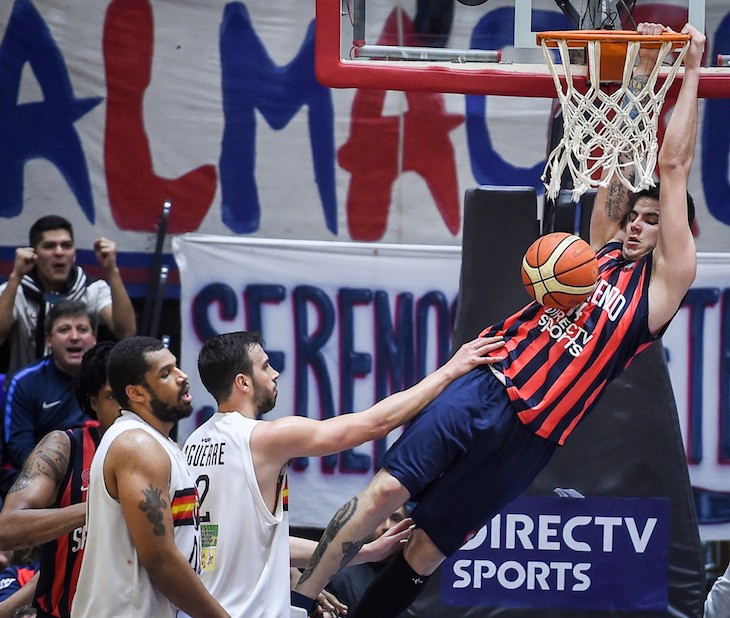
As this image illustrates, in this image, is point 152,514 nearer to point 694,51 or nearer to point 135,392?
point 135,392

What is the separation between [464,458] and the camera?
5344mm

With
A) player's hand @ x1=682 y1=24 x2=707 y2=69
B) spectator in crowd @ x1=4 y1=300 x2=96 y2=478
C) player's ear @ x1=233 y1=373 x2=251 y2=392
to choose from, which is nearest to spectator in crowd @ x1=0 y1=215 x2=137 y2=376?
spectator in crowd @ x1=4 y1=300 x2=96 y2=478

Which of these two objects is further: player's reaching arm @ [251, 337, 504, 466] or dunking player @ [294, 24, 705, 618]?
dunking player @ [294, 24, 705, 618]

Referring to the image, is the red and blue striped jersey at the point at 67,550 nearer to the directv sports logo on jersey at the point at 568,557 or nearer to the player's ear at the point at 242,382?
the player's ear at the point at 242,382

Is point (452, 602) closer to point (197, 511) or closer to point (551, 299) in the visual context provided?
point (551, 299)

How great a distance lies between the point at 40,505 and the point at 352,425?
1.24 m

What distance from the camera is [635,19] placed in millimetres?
5801

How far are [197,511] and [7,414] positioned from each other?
2513mm

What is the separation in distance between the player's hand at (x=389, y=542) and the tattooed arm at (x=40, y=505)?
145 centimetres

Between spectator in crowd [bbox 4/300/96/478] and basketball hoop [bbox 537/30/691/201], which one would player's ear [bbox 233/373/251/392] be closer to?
basketball hoop [bbox 537/30/691/201]

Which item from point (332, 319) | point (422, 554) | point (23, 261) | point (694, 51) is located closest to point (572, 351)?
point (422, 554)

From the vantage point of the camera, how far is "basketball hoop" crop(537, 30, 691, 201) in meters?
5.19

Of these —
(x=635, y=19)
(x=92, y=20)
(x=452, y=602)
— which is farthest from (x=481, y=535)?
(x=92, y=20)

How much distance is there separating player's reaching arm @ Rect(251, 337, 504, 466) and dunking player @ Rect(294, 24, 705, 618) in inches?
3.9
